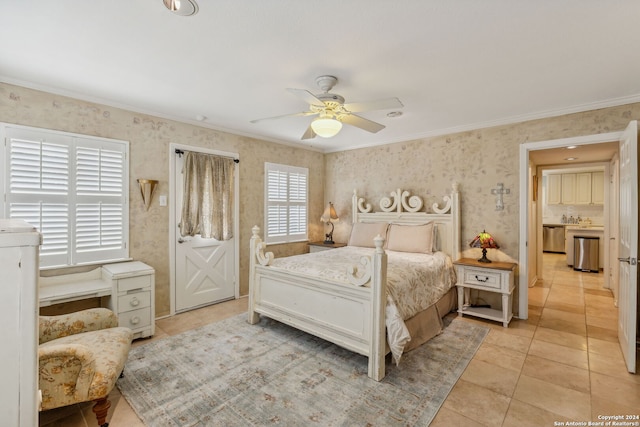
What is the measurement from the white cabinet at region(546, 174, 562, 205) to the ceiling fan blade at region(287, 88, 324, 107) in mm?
8306

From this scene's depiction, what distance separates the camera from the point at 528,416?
193cm

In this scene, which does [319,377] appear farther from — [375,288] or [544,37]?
Answer: [544,37]

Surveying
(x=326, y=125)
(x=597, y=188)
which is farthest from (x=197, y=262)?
(x=597, y=188)

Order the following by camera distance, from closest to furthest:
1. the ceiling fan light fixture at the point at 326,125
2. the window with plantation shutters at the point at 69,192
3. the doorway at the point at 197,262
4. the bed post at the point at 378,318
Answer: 1. the bed post at the point at 378,318
2. the ceiling fan light fixture at the point at 326,125
3. the window with plantation shutters at the point at 69,192
4. the doorway at the point at 197,262

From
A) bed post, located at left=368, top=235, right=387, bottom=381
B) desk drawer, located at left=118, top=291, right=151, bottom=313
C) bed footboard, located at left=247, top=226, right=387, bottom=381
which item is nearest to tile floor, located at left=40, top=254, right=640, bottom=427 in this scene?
desk drawer, located at left=118, top=291, right=151, bottom=313

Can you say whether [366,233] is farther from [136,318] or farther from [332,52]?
[136,318]

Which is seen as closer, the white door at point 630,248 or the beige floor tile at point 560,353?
the white door at point 630,248

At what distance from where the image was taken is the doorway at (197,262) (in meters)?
3.73

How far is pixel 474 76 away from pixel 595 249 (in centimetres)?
614

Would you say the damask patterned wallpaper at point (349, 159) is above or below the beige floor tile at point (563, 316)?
above

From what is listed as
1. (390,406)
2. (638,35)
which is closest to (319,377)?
(390,406)

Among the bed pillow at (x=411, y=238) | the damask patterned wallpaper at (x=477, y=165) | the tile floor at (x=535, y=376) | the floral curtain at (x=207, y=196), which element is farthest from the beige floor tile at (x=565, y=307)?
the floral curtain at (x=207, y=196)

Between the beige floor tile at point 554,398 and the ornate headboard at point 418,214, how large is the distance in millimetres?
1914

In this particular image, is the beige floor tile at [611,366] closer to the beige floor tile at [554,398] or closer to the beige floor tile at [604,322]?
the beige floor tile at [554,398]
